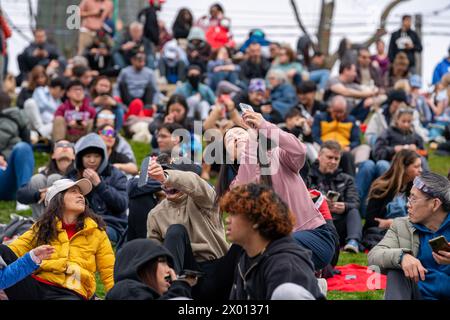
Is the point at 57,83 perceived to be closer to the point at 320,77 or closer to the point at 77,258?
the point at 320,77

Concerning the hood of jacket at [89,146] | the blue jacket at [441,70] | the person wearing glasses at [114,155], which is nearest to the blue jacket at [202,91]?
the person wearing glasses at [114,155]

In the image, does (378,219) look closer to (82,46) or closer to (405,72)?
(405,72)

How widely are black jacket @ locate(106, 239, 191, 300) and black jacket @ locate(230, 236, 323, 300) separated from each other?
401 millimetres

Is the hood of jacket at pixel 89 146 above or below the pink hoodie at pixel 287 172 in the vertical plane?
below

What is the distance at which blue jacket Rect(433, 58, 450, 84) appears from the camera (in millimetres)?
20422

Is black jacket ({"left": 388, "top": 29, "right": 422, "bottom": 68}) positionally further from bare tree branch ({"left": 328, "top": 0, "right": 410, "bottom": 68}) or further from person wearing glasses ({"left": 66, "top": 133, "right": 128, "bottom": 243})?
person wearing glasses ({"left": 66, "top": 133, "right": 128, "bottom": 243})

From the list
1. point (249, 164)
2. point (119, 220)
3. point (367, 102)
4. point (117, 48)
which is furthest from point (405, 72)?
point (249, 164)

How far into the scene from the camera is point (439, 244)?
702 cm

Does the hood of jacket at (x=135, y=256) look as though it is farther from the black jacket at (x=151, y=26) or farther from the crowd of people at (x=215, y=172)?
the black jacket at (x=151, y=26)

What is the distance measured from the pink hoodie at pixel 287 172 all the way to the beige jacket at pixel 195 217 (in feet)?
1.48

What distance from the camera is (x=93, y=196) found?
34.8ft

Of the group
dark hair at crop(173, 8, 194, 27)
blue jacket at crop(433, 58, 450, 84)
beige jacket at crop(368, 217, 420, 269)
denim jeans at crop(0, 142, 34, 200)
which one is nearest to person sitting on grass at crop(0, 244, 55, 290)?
beige jacket at crop(368, 217, 420, 269)

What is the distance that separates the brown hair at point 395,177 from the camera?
36.2 ft
